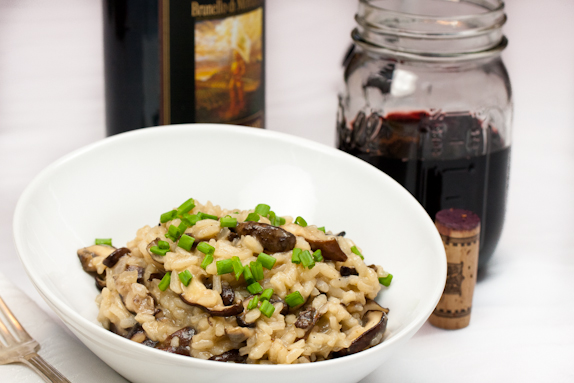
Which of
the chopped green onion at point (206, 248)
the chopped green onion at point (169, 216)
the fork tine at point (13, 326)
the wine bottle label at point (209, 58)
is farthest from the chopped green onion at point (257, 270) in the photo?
the wine bottle label at point (209, 58)

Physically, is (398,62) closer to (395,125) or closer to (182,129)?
(395,125)

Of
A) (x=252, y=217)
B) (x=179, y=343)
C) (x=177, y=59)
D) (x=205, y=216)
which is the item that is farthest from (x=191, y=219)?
(x=177, y=59)

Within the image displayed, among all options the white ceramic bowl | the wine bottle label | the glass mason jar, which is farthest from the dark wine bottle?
the glass mason jar

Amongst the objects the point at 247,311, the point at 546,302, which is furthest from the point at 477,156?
the point at 247,311

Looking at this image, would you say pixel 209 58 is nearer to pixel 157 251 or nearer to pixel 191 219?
pixel 191 219

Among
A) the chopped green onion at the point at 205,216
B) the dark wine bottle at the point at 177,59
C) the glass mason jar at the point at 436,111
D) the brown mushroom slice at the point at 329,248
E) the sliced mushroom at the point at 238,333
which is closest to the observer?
the sliced mushroom at the point at 238,333

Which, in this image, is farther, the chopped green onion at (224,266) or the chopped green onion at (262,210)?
the chopped green onion at (262,210)

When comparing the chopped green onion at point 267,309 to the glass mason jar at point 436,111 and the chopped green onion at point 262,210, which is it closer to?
the chopped green onion at point 262,210
